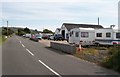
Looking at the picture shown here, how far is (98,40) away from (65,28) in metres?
40.9

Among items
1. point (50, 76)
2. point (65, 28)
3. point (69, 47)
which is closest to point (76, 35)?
point (69, 47)

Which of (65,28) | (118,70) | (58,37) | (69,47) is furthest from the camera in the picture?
(65,28)

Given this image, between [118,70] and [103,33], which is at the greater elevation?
[103,33]

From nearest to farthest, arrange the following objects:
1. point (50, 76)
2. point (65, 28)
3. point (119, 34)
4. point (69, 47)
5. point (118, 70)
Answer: point (50, 76), point (118, 70), point (69, 47), point (119, 34), point (65, 28)

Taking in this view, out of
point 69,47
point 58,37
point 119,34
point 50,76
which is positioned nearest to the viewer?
point 50,76

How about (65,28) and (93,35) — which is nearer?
(93,35)

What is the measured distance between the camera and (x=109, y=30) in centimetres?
3866

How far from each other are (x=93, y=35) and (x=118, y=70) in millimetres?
24792

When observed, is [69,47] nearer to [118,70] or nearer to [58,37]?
[118,70]

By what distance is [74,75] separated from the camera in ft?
42.4

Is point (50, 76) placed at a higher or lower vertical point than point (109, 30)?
lower

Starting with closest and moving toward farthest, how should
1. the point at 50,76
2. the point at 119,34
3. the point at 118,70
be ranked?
the point at 50,76
the point at 118,70
the point at 119,34

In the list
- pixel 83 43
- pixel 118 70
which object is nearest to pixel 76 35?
pixel 83 43

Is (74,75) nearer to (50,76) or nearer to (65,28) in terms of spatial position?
(50,76)
